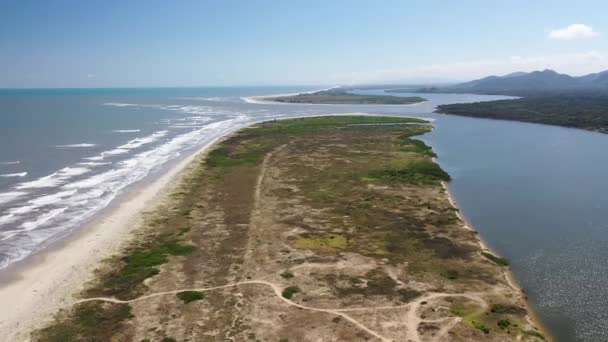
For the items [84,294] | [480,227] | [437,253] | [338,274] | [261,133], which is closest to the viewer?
[84,294]

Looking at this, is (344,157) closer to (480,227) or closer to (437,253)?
(480,227)

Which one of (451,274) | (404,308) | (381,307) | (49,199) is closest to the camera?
(404,308)

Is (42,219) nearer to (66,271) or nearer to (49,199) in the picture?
(49,199)

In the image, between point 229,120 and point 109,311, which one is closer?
point 109,311

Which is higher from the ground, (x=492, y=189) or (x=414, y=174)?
Result: (x=414, y=174)

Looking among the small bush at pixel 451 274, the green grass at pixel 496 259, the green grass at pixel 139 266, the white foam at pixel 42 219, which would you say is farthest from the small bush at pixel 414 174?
the white foam at pixel 42 219

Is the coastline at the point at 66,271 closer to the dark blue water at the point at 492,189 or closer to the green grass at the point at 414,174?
the dark blue water at the point at 492,189

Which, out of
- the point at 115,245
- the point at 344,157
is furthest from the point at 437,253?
the point at 344,157

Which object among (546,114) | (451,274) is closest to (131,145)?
(451,274)
